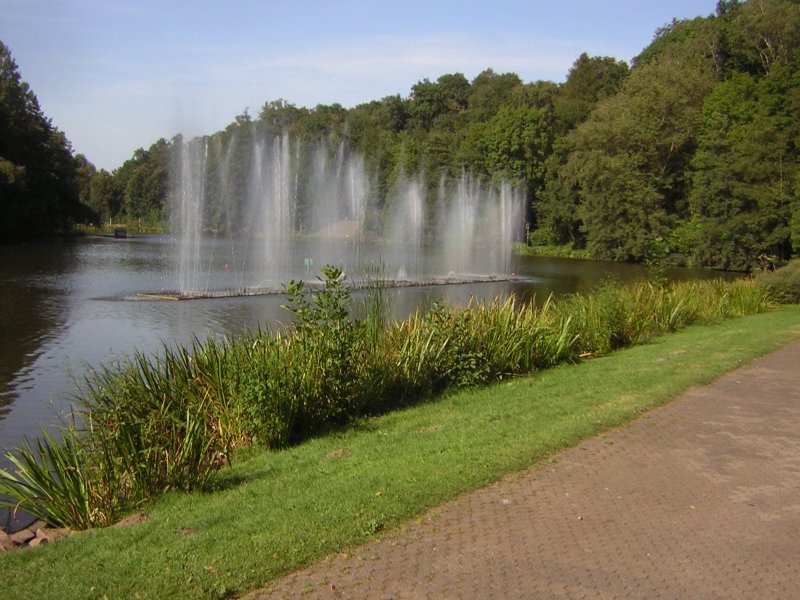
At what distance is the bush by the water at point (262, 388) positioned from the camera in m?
6.94

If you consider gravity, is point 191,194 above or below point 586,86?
below

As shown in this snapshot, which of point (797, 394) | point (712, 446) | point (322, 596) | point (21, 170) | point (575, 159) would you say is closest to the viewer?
point (322, 596)

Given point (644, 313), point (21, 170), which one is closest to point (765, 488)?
point (644, 313)

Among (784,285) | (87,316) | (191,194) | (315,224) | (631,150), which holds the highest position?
(631,150)

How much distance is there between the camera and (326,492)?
20.7 ft

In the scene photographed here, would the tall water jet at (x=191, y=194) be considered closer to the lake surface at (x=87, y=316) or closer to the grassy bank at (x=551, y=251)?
the lake surface at (x=87, y=316)

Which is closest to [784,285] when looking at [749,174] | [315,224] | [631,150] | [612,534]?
[612,534]

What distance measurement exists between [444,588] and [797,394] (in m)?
7.44

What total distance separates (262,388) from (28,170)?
5934cm

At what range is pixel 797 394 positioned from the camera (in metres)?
10.0

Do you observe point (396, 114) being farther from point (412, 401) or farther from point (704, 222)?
point (412, 401)

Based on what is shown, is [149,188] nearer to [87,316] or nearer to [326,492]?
[87,316]

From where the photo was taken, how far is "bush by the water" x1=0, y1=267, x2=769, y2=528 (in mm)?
6938

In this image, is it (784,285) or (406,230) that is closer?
(784,285)
